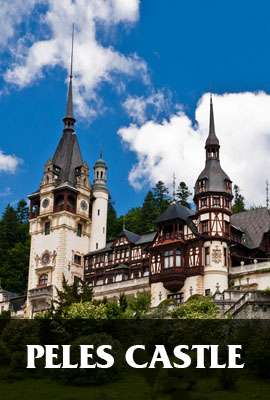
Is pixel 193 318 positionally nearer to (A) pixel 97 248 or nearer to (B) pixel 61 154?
(A) pixel 97 248

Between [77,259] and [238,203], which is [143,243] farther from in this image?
[238,203]

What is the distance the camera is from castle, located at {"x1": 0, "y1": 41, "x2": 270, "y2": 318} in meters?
60.0

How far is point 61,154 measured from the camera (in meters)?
79.6

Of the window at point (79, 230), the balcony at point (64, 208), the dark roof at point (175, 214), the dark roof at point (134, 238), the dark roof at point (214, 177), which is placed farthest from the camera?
the window at point (79, 230)

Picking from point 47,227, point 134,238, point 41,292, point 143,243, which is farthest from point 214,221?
point 47,227

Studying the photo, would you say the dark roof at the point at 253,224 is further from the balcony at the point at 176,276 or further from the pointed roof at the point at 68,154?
the pointed roof at the point at 68,154

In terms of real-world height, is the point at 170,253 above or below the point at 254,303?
above

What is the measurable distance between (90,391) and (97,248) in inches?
1745

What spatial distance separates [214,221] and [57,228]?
66.4 ft

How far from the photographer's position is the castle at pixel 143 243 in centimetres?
6003

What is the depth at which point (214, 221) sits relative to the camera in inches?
2384

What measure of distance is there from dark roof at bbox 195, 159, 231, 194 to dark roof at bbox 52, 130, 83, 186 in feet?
60.8

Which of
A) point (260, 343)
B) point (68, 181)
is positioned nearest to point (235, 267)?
point (68, 181)

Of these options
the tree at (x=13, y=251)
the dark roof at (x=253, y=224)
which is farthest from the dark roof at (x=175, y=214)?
the tree at (x=13, y=251)
